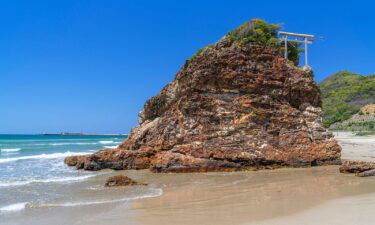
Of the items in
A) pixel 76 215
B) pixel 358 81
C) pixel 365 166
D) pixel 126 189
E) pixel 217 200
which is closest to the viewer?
pixel 76 215

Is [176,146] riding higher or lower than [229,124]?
lower

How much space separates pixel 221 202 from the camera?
7.61 m

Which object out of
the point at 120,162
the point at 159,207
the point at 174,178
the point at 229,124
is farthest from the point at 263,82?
the point at 159,207

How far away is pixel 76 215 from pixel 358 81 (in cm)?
8792

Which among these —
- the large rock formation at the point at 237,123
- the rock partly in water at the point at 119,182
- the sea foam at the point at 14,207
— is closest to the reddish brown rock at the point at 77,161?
the large rock formation at the point at 237,123

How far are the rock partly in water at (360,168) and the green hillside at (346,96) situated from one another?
50.7 metres

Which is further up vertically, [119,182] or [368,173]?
[368,173]

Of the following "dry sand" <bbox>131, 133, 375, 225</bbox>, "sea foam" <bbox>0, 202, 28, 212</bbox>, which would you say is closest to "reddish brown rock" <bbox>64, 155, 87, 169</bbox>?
"dry sand" <bbox>131, 133, 375, 225</bbox>

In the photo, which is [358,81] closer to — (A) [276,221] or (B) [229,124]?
(B) [229,124]

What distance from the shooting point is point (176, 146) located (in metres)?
14.6

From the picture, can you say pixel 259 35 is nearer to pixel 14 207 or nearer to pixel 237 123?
pixel 237 123

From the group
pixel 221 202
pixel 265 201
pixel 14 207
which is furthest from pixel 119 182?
pixel 265 201

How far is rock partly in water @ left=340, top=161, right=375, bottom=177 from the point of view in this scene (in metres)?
10.9

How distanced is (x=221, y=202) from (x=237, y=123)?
24.3 feet
